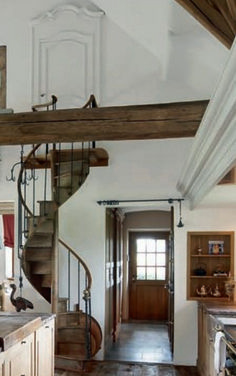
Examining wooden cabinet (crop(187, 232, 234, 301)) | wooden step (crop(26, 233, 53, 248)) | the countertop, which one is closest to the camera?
the countertop

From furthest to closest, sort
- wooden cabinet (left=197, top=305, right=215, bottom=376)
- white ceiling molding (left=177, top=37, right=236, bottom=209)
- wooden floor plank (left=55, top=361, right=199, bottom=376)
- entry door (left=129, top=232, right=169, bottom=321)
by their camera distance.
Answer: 1. entry door (left=129, top=232, right=169, bottom=321)
2. wooden floor plank (left=55, top=361, right=199, bottom=376)
3. wooden cabinet (left=197, top=305, right=215, bottom=376)
4. white ceiling molding (left=177, top=37, right=236, bottom=209)

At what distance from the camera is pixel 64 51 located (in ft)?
22.0

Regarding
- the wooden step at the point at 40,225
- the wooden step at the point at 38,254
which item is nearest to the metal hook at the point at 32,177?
the wooden step at the point at 40,225

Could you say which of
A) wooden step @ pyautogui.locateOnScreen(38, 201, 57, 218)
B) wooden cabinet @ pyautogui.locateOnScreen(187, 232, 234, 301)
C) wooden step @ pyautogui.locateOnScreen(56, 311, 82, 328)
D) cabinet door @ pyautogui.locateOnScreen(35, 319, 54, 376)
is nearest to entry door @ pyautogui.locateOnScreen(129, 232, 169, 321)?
wooden cabinet @ pyautogui.locateOnScreen(187, 232, 234, 301)

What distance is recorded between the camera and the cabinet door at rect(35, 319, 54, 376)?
12.6 feet

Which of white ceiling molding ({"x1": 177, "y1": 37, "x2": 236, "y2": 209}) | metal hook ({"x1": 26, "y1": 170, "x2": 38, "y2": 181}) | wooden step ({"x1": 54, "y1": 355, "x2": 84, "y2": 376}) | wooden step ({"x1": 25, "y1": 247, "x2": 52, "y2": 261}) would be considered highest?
metal hook ({"x1": 26, "y1": 170, "x2": 38, "y2": 181})

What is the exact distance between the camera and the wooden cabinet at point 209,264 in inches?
238

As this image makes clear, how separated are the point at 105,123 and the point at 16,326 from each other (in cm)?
185

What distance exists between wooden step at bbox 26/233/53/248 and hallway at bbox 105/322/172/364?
78.0 inches

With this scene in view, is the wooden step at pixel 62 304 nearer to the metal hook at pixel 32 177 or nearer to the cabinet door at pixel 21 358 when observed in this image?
the metal hook at pixel 32 177

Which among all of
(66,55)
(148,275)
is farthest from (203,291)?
(66,55)

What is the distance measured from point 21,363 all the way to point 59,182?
2.92 meters

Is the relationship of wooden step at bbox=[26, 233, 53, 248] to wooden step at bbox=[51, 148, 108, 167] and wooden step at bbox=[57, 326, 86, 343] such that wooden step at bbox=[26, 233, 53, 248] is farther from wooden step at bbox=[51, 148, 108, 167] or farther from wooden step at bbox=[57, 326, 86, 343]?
wooden step at bbox=[57, 326, 86, 343]

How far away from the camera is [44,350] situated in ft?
13.2
